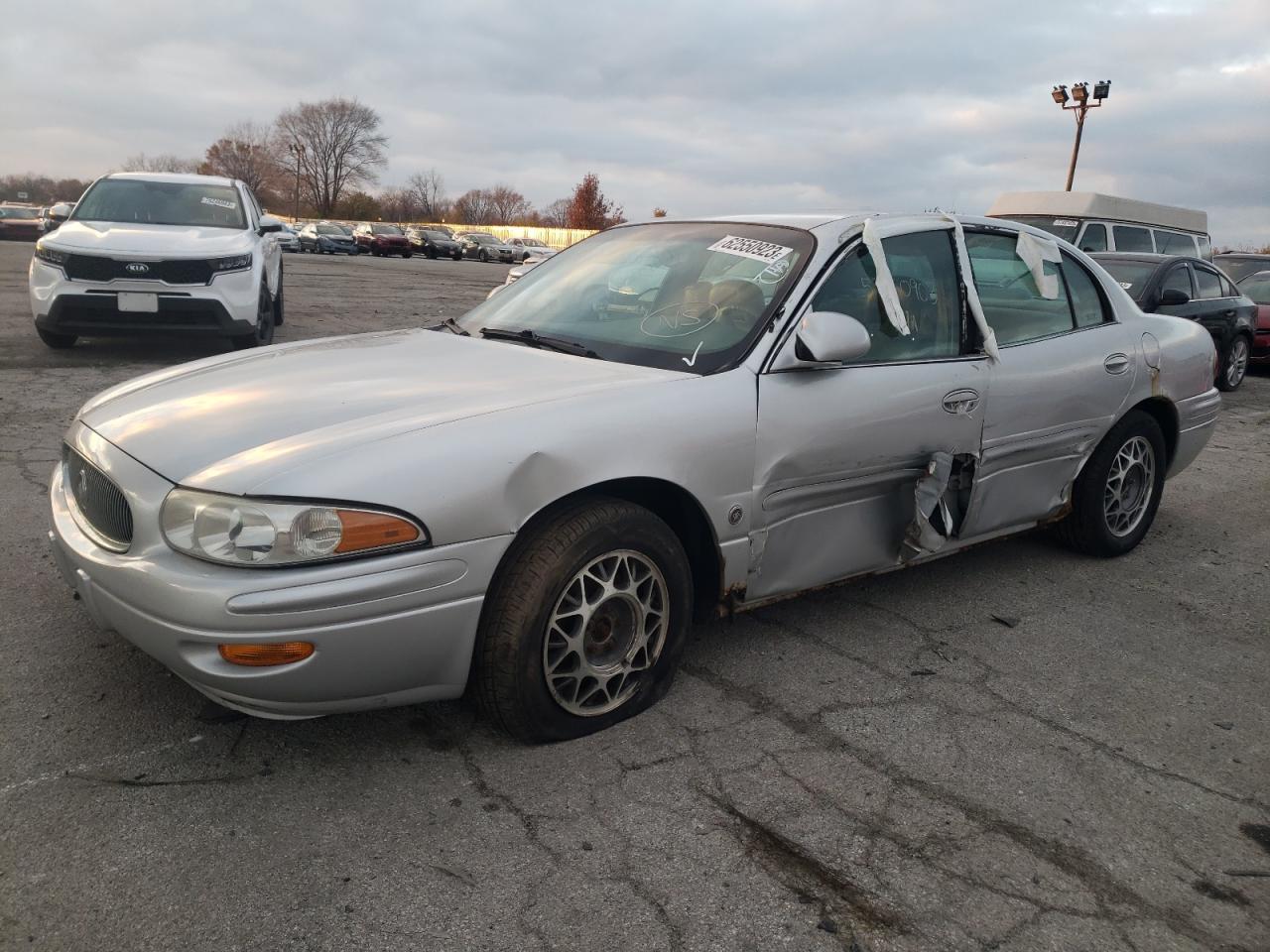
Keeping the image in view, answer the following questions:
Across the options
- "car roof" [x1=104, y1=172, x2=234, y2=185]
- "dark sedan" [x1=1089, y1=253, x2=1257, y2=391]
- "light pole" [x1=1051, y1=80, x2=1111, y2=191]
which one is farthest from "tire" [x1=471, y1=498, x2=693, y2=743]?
"light pole" [x1=1051, y1=80, x2=1111, y2=191]

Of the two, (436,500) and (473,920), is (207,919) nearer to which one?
(473,920)

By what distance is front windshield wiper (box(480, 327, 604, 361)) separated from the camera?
3283mm

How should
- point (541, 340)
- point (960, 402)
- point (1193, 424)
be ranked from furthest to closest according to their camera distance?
1. point (1193, 424)
2. point (960, 402)
3. point (541, 340)

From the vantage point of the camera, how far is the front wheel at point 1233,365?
459 inches

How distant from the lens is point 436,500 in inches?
95.3

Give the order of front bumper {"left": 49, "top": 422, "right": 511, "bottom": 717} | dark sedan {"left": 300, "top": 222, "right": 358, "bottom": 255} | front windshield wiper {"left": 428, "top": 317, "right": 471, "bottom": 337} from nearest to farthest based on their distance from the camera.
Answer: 1. front bumper {"left": 49, "top": 422, "right": 511, "bottom": 717}
2. front windshield wiper {"left": 428, "top": 317, "right": 471, "bottom": 337}
3. dark sedan {"left": 300, "top": 222, "right": 358, "bottom": 255}

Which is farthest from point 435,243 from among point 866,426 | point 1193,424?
point 866,426

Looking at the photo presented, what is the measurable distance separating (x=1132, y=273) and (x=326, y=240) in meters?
36.9

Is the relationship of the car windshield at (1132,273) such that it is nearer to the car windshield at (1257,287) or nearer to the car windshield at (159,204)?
the car windshield at (1257,287)

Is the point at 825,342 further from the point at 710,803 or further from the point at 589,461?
the point at 710,803

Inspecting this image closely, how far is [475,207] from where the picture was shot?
9669cm

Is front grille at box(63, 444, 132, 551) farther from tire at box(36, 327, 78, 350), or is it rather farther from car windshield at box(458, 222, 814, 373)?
tire at box(36, 327, 78, 350)

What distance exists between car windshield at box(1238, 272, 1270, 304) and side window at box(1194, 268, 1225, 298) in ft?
8.30

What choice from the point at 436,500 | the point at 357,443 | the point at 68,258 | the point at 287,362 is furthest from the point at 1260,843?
the point at 68,258
